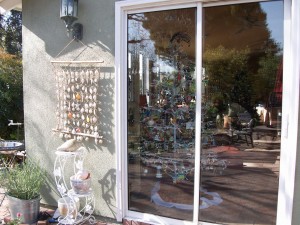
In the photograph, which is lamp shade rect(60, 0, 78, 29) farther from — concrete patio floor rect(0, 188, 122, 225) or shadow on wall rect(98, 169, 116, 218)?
concrete patio floor rect(0, 188, 122, 225)

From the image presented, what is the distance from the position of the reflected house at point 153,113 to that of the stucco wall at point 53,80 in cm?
1

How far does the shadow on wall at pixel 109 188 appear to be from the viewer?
3.07 metres

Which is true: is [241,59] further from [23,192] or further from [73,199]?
[23,192]

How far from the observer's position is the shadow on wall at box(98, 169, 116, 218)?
10.1 ft

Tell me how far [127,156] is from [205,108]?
3.30 ft

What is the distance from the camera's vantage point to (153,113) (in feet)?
10.5

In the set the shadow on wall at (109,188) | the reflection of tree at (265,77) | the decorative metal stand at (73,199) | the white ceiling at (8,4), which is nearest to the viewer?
the decorative metal stand at (73,199)

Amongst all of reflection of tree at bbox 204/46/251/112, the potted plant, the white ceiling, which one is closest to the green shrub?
the potted plant

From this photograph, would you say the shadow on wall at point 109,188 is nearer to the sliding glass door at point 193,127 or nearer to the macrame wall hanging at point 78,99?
the sliding glass door at point 193,127

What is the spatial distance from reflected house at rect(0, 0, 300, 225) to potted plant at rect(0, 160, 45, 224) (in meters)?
0.35

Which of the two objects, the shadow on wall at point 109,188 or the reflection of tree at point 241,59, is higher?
the reflection of tree at point 241,59

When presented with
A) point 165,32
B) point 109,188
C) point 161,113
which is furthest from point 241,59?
point 109,188

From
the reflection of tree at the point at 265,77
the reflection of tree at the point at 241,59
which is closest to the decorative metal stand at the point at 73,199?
the reflection of tree at the point at 241,59

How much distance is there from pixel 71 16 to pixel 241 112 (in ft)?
7.98
